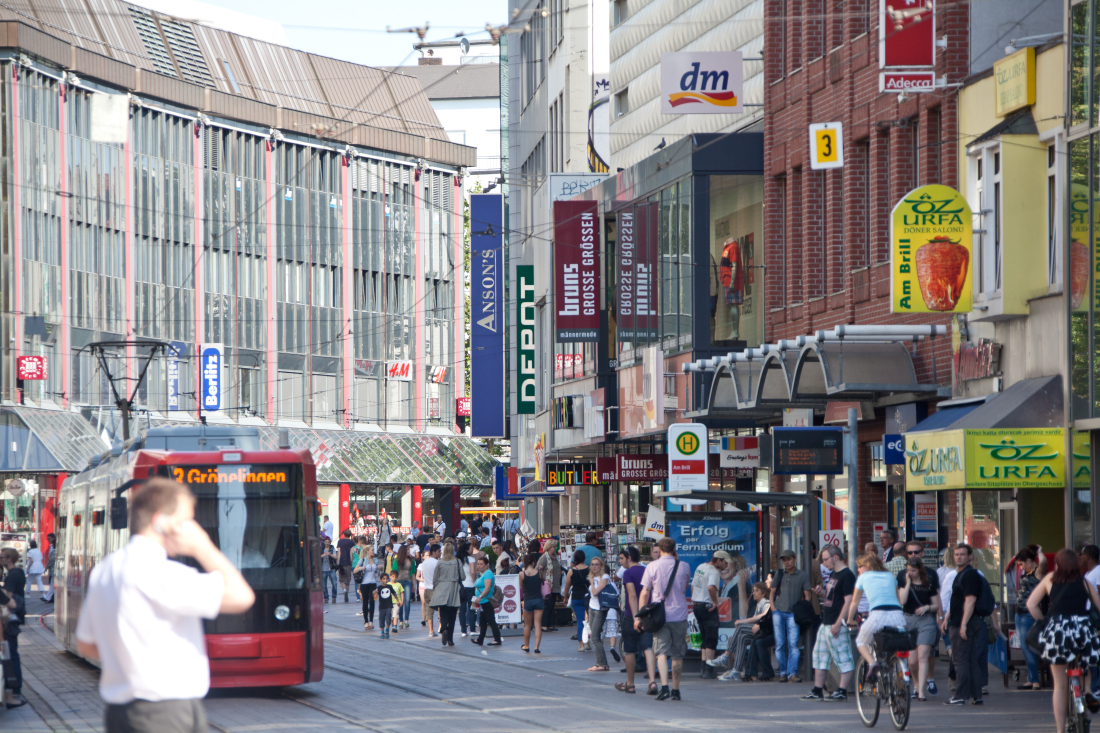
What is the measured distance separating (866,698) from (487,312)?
3656cm

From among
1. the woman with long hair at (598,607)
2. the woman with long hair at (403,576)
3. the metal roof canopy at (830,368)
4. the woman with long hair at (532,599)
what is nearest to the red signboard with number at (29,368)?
the woman with long hair at (403,576)

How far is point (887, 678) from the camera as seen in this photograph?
47.1 feet

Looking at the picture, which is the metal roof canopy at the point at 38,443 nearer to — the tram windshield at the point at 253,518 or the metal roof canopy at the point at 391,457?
the metal roof canopy at the point at 391,457

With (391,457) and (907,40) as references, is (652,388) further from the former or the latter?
(391,457)

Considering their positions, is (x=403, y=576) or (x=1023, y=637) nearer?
(x=1023, y=637)

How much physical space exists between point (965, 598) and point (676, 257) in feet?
50.3

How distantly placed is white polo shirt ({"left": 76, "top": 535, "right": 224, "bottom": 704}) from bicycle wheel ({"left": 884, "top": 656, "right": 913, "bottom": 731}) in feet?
29.0

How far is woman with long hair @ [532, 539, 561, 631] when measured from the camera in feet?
89.8

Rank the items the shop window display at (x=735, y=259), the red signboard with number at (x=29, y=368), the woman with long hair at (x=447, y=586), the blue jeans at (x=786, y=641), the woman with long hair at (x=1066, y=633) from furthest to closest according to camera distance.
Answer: the red signboard with number at (x=29, y=368) < the shop window display at (x=735, y=259) < the woman with long hair at (x=447, y=586) < the blue jeans at (x=786, y=641) < the woman with long hair at (x=1066, y=633)

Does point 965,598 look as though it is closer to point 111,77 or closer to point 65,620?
point 65,620

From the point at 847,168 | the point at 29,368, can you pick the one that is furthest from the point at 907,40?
the point at 29,368

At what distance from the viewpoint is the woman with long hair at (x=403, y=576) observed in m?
30.1

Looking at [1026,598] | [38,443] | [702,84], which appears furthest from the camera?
[38,443]

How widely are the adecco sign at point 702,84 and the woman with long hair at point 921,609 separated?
13.7 m
